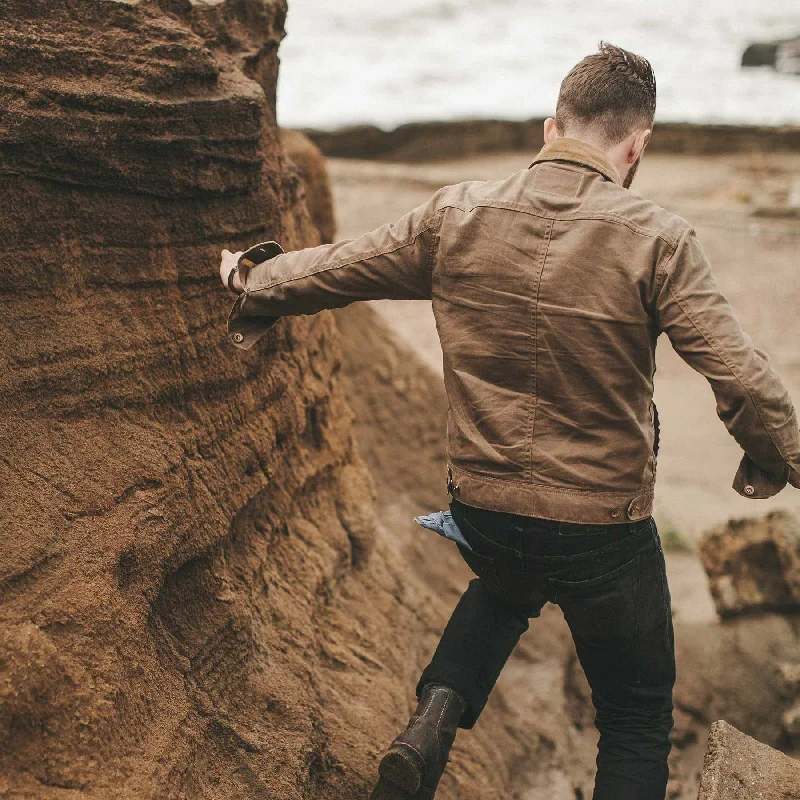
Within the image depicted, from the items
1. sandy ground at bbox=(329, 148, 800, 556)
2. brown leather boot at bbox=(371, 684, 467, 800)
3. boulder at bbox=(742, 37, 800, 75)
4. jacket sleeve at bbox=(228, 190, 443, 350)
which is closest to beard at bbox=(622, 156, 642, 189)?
jacket sleeve at bbox=(228, 190, 443, 350)

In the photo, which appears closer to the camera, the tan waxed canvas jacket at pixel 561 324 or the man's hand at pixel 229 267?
the tan waxed canvas jacket at pixel 561 324

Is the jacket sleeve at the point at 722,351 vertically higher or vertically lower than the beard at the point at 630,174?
lower

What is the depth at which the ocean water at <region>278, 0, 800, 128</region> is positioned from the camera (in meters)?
14.1

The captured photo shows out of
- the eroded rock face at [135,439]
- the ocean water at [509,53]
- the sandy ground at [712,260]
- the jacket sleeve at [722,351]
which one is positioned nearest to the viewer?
the jacket sleeve at [722,351]

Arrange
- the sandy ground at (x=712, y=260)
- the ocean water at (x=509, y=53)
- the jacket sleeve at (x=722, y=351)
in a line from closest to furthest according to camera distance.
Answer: the jacket sleeve at (x=722, y=351), the sandy ground at (x=712, y=260), the ocean water at (x=509, y=53)

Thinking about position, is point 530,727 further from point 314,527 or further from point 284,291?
point 284,291

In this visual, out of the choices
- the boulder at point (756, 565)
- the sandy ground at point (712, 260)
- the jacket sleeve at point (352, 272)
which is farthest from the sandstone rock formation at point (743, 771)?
the sandy ground at point (712, 260)

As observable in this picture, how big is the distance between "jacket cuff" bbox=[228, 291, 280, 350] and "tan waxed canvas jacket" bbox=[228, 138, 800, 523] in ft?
0.27

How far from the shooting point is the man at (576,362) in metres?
1.82

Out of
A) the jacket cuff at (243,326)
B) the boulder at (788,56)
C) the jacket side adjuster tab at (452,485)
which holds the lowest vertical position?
the jacket side adjuster tab at (452,485)

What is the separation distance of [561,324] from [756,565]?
8.11ft

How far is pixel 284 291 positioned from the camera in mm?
2070

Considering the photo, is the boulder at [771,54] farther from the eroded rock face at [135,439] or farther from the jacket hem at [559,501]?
the jacket hem at [559,501]

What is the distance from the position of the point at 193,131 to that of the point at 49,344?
59 cm
